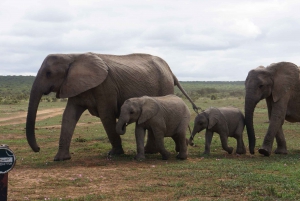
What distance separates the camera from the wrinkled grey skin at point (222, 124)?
43.7ft

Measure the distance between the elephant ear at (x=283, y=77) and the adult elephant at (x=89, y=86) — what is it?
345 cm

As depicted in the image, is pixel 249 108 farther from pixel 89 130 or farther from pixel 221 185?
pixel 89 130

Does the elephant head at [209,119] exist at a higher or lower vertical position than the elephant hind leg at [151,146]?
higher

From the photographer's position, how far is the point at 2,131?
21.3m

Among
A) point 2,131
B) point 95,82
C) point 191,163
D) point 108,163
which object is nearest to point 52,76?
point 95,82

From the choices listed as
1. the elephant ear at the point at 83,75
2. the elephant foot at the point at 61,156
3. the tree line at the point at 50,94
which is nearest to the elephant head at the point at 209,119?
the elephant ear at the point at 83,75

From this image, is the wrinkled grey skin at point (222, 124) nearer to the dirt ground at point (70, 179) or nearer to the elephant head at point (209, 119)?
the elephant head at point (209, 119)

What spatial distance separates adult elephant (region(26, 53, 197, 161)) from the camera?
12320mm

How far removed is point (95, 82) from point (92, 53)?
4.01ft

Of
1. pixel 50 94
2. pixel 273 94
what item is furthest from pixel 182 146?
pixel 50 94

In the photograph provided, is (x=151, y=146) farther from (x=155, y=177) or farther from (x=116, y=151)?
(x=155, y=177)

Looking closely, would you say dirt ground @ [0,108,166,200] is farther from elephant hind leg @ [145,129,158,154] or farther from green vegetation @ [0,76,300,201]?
elephant hind leg @ [145,129,158,154]

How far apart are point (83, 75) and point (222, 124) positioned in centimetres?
411

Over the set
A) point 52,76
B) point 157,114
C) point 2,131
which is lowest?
point 2,131
